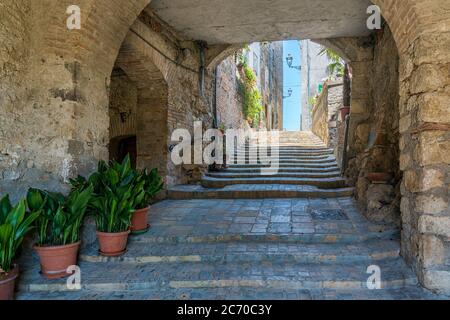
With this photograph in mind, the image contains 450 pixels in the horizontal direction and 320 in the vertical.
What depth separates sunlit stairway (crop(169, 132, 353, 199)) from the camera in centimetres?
584

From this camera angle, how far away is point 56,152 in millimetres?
3279

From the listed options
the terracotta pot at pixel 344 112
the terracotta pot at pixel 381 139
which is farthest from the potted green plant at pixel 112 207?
the terracotta pot at pixel 344 112

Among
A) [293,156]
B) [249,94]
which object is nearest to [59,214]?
[293,156]

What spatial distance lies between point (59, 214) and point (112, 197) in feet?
1.54

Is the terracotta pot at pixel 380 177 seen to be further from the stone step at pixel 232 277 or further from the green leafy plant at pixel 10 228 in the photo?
the green leafy plant at pixel 10 228

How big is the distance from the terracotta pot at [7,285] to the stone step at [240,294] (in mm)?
180

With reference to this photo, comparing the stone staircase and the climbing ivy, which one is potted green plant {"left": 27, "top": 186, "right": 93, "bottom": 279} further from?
the climbing ivy

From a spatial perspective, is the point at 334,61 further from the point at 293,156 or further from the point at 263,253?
the point at 263,253

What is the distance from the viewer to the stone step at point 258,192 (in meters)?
5.65

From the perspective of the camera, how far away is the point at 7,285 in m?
2.31

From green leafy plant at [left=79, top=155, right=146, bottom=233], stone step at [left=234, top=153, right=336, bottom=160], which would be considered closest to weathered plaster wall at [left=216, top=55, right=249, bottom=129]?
stone step at [left=234, top=153, right=336, bottom=160]
